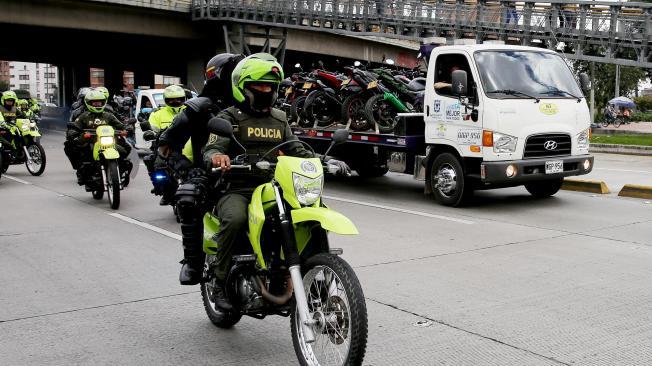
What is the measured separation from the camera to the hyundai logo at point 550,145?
10922 mm

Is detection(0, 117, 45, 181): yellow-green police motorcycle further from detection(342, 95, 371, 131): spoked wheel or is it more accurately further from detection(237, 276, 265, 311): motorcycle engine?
detection(237, 276, 265, 311): motorcycle engine

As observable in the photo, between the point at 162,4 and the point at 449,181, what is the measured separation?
103ft

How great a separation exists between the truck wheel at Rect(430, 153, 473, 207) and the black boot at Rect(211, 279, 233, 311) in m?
6.66

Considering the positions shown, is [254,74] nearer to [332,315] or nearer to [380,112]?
[332,315]

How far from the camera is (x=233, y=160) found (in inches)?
181

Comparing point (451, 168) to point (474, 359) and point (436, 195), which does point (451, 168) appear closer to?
point (436, 195)

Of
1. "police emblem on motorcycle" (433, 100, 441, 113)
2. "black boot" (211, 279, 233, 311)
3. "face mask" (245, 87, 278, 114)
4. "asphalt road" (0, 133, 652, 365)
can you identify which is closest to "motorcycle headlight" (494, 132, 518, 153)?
"asphalt road" (0, 133, 652, 365)

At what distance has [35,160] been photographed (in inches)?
629

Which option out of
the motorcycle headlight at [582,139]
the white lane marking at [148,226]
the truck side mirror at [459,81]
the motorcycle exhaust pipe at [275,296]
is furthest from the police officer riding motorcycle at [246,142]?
the motorcycle headlight at [582,139]

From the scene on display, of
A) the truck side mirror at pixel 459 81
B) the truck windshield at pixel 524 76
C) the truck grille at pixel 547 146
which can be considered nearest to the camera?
the truck side mirror at pixel 459 81

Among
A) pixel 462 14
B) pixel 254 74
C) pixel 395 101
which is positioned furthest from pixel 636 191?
pixel 462 14

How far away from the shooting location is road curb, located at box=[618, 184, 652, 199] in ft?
39.1

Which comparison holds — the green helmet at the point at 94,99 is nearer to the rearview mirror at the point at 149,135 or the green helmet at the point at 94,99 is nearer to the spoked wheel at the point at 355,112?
the rearview mirror at the point at 149,135

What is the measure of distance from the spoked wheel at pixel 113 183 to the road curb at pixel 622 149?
53.1ft
